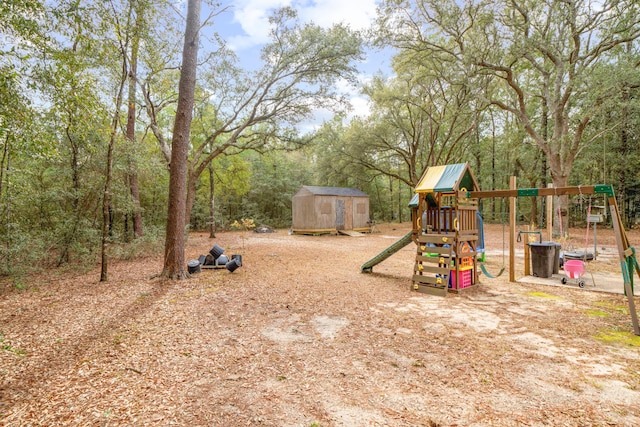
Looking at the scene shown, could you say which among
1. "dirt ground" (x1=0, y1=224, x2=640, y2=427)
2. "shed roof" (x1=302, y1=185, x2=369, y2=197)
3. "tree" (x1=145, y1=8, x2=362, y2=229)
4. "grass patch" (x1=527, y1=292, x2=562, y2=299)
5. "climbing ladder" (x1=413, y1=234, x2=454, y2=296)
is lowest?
"dirt ground" (x1=0, y1=224, x2=640, y2=427)

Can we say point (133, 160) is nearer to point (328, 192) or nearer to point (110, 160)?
point (110, 160)

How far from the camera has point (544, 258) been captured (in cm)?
703

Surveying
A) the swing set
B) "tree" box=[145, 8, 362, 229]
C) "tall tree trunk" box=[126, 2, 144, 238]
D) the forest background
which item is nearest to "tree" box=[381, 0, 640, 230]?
the forest background

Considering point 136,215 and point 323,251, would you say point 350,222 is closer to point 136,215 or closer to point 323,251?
point 323,251

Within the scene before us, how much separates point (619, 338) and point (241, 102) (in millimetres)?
12904

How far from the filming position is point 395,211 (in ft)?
112

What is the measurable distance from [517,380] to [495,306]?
8.44 feet

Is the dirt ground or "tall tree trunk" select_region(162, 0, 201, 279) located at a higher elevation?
"tall tree trunk" select_region(162, 0, 201, 279)

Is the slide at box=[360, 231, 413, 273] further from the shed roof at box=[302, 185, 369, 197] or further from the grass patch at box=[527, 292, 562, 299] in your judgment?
the shed roof at box=[302, 185, 369, 197]

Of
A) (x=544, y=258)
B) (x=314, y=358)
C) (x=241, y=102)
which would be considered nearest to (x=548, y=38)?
(x=544, y=258)

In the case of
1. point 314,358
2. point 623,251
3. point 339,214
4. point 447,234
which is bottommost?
point 314,358

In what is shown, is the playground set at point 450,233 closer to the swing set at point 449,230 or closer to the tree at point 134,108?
the swing set at point 449,230

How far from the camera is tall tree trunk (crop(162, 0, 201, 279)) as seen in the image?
6.71 metres

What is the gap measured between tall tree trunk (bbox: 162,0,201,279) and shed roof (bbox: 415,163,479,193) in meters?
5.14
